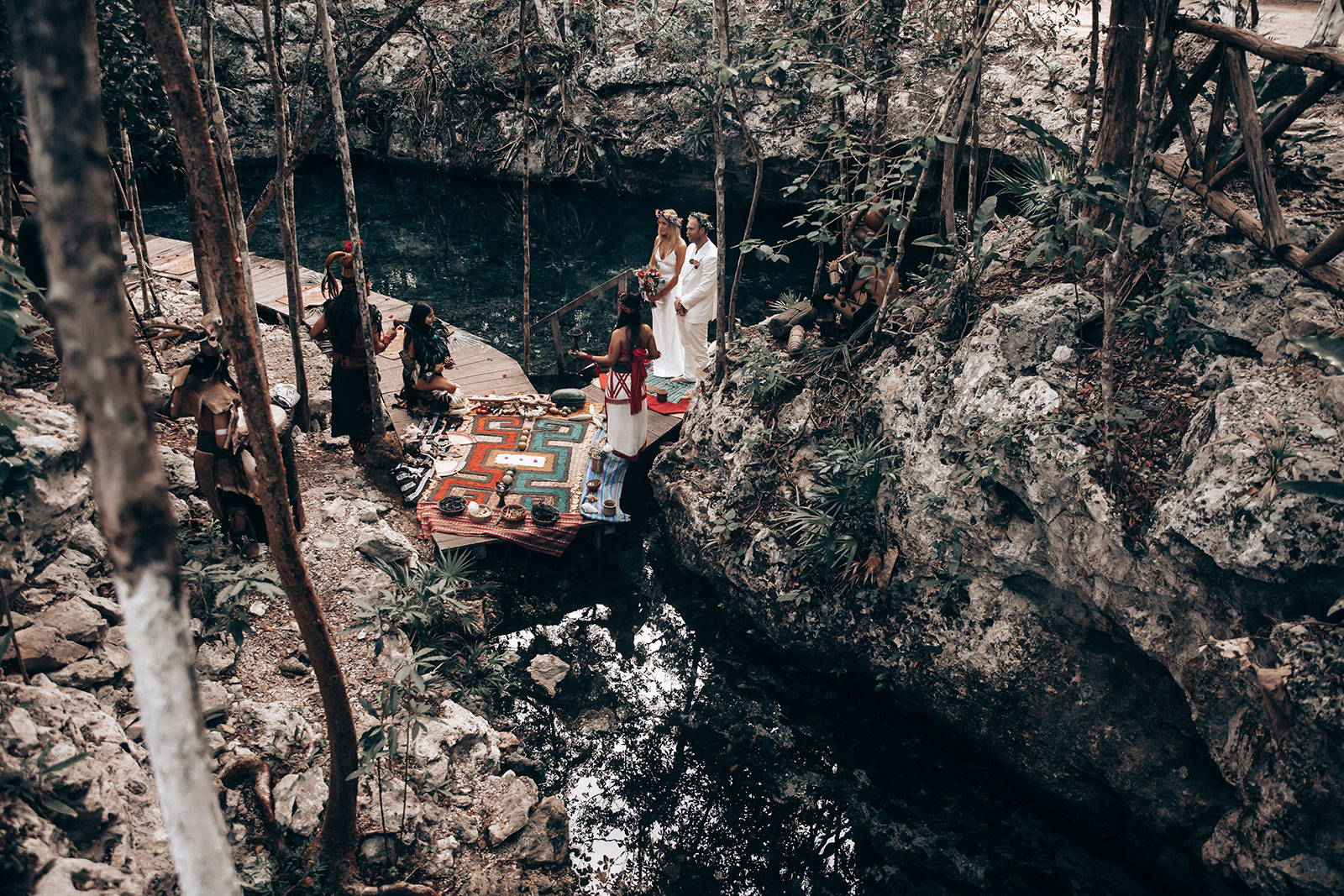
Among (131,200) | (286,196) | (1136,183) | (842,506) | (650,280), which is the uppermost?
(1136,183)

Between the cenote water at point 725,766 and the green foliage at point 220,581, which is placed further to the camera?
the cenote water at point 725,766

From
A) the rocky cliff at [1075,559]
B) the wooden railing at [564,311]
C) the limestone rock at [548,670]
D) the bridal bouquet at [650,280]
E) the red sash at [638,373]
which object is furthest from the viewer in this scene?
the wooden railing at [564,311]

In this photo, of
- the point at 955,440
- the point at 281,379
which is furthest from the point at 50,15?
the point at 281,379

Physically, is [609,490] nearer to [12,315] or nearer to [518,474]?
[518,474]

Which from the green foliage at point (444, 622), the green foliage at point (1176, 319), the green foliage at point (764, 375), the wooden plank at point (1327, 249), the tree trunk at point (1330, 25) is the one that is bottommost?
the green foliage at point (444, 622)

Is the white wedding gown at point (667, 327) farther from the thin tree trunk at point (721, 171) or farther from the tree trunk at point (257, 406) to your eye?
the tree trunk at point (257, 406)

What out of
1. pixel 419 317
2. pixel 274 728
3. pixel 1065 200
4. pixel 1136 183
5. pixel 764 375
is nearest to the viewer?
pixel 1136 183

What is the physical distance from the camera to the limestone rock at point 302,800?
512 centimetres

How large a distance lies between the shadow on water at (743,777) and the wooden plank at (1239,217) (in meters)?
4.01

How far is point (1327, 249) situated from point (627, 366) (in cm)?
572

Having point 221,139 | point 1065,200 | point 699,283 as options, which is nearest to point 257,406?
point 221,139

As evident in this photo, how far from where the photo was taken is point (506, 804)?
236 inches

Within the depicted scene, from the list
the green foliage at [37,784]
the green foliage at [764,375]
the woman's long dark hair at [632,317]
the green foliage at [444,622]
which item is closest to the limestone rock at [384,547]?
the green foliage at [444,622]

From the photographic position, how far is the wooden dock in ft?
33.2
